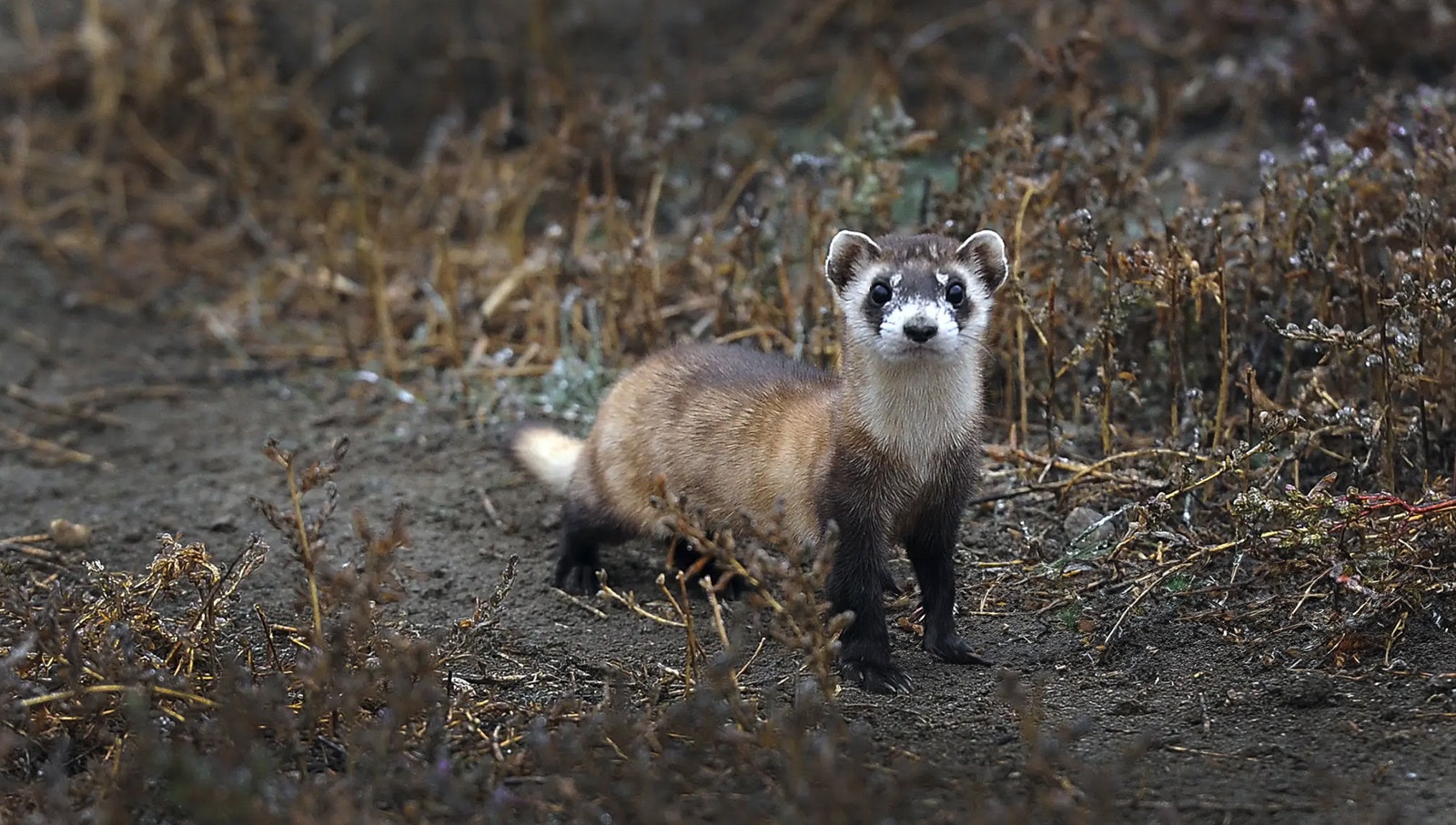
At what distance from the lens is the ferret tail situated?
16.8 ft

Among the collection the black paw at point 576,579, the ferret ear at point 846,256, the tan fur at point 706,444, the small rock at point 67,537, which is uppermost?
the ferret ear at point 846,256

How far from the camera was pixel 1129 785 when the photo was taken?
3287 mm

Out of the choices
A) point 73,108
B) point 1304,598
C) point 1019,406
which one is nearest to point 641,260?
point 1019,406

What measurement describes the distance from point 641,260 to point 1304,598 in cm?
262

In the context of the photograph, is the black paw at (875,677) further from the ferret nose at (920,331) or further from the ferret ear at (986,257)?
the ferret ear at (986,257)

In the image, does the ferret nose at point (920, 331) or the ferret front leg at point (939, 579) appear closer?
the ferret nose at point (920, 331)

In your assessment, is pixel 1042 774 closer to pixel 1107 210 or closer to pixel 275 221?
pixel 1107 210

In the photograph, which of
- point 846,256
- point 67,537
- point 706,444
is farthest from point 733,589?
point 67,537

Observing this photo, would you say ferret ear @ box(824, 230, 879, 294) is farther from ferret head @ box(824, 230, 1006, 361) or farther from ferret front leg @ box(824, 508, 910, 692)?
ferret front leg @ box(824, 508, 910, 692)

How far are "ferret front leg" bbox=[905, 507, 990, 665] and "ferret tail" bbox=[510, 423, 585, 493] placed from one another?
135 cm

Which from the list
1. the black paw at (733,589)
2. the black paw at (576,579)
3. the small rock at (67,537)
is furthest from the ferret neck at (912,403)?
the small rock at (67,537)

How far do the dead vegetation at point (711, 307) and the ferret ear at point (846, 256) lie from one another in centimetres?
81

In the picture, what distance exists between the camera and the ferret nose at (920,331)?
12.2 ft

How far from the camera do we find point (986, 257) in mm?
4039
